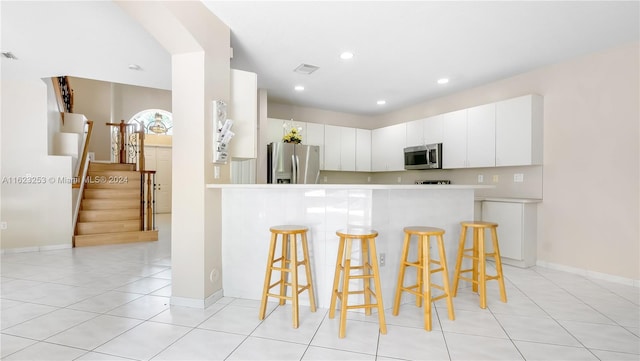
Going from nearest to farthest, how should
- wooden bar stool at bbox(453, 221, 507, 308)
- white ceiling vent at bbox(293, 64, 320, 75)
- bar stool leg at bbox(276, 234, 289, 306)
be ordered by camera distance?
bar stool leg at bbox(276, 234, 289, 306), wooden bar stool at bbox(453, 221, 507, 308), white ceiling vent at bbox(293, 64, 320, 75)

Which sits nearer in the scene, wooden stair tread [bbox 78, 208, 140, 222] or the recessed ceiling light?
the recessed ceiling light

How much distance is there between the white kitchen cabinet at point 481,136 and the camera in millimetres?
4535

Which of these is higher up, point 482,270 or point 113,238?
point 482,270

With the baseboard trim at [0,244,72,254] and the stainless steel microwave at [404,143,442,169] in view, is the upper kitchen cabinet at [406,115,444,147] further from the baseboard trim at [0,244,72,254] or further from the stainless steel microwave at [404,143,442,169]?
the baseboard trim at [0,244,72,254]

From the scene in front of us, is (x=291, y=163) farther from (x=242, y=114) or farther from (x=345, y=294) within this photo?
(x=345, y=294)

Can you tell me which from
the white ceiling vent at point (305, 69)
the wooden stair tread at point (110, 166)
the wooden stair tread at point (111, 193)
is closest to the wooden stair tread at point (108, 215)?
the wooden stair tread at point (111, 193)

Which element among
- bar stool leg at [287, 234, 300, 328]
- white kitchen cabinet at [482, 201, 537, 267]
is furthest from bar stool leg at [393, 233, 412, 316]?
white kitchen cabinet at [482, 201, 537, 267]

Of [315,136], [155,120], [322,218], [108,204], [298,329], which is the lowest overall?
[298,329]

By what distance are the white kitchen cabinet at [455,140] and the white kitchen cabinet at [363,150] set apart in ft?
5.76

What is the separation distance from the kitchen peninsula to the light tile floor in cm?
24

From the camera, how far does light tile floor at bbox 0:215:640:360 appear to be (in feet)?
6.66

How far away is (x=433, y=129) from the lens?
5461mm

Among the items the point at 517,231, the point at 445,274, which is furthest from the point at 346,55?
the point at 517,231

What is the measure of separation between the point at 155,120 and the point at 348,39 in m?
8.86
